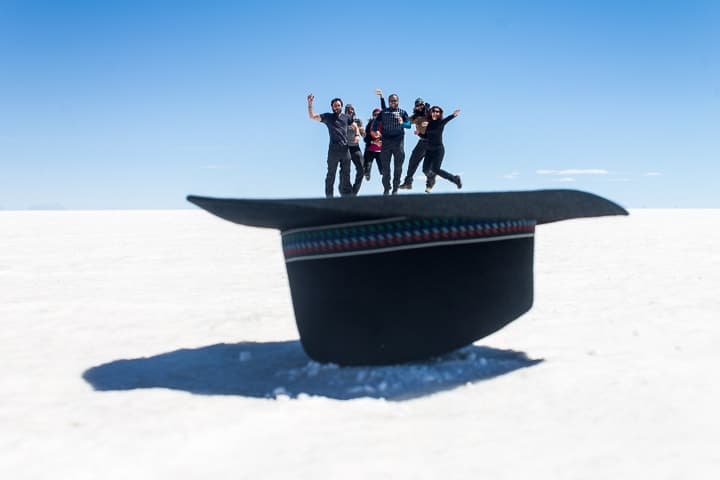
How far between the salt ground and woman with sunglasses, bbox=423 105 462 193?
3637mm

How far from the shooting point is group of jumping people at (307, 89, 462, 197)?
8.91 metres

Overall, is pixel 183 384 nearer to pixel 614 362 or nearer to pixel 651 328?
pixel 614 362

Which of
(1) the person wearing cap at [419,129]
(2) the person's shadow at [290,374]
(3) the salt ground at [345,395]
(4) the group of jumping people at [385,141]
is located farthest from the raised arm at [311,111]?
(2) the person's shadow at [290,374]

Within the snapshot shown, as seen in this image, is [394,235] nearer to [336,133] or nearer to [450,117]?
[336,133]

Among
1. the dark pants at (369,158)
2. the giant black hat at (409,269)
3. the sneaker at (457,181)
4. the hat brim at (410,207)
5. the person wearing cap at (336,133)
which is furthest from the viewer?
the dark pants at (369,158)

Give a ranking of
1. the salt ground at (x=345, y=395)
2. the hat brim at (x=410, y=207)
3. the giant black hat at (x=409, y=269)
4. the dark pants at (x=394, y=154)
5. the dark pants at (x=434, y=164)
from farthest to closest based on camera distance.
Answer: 1. the dark pants at (x=434, y=164)
2. the dark pants at (x=394, y=154)
3. the giant black hat at (x=409, y=269)
4. the hat brim at (x=410, y=207)
5. the salt ground at (x=345, y=395)

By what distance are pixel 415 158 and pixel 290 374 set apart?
6.51 m

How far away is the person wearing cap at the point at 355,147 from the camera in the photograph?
30.2 feet

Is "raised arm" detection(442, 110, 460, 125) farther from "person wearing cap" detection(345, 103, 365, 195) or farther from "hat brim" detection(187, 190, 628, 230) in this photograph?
"hat brim" detection(187, 190, 628, 230)

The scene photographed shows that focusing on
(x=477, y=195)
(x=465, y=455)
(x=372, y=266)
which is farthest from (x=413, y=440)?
(x=477, y=195)

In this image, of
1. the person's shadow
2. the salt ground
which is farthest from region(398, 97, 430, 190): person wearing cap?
the person's shadow

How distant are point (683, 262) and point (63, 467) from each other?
25.9ft

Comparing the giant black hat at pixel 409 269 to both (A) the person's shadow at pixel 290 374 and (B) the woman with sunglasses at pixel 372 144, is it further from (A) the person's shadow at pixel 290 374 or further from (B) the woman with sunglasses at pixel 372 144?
(B) the woman with sunglasses at pixel 372 144

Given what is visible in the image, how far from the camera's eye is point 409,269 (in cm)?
302
